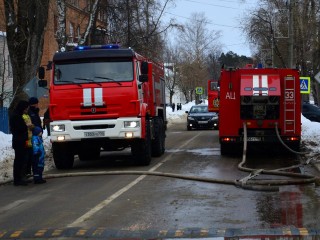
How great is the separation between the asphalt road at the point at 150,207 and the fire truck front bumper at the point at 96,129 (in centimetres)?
117

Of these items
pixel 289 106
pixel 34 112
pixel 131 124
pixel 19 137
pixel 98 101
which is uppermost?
pixel 98 101

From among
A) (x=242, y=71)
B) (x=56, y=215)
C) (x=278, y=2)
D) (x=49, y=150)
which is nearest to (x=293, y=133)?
(x=242, y=71)

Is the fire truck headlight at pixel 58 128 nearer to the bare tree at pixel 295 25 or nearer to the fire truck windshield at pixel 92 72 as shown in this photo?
the fire truck windshield at pixel 92 72

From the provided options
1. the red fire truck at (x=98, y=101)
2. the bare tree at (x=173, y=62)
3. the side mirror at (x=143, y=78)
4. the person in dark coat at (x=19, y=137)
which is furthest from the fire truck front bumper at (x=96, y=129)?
the bare tree at (x=173, y=62)

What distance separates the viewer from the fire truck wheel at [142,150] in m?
13.5

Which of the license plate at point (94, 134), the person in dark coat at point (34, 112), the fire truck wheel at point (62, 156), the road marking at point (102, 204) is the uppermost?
the person in dark coat at point (34, 112)

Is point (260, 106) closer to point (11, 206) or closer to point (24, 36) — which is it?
point (11, 206)

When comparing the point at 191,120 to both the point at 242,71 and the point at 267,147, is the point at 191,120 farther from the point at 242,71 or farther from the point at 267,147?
the point at 242,71

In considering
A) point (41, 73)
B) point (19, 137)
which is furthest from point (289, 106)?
point (19, 137)

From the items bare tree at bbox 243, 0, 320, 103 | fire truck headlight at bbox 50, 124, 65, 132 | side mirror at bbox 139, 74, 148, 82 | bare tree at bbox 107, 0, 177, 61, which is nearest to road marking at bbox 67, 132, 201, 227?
fire truck headlight at bbox 50, 124, 65, 132

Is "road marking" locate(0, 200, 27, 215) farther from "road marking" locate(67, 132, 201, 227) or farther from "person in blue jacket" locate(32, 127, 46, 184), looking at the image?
"person in blue jacket" locate(32, 127, 46, 184)

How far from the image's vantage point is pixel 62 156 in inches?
542

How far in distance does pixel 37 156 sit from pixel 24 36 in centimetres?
901

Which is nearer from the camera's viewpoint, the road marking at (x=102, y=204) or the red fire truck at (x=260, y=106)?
the road marking at (x=102, y=204)
